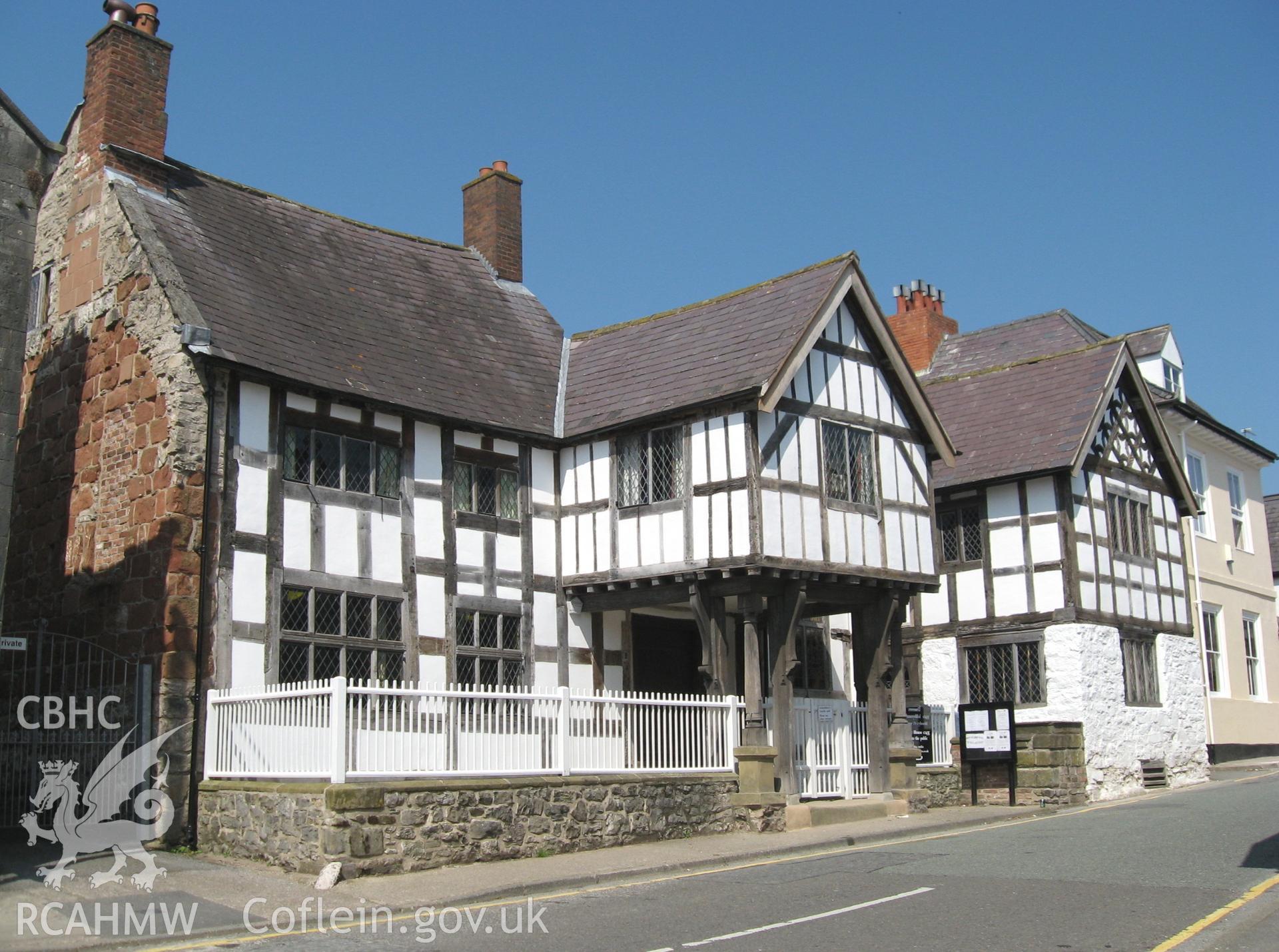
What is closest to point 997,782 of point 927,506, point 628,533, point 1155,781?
point 1155,781

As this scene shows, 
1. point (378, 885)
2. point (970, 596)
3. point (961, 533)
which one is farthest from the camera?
point (961, 533)

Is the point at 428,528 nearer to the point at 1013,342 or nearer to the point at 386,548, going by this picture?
the point at 386,548

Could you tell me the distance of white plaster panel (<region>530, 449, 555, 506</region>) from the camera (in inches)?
810

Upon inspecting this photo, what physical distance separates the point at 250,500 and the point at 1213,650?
23766 mm

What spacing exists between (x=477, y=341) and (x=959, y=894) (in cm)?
1323

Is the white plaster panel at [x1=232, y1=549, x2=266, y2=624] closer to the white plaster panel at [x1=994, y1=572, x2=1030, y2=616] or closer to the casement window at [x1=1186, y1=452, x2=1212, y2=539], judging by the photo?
the white plaster panel at [x1=994, y1=572, x2=1030, y2=616]

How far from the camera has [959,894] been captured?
11711 millimetres

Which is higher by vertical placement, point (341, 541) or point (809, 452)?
point (809, 452)

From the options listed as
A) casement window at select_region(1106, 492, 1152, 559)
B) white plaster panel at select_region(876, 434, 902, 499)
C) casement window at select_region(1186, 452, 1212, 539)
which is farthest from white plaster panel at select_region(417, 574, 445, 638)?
casement window at select_region(1186, 452, 1212, 539)

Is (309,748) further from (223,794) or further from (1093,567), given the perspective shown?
(1093,567)

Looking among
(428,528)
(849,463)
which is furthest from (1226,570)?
(428,528)

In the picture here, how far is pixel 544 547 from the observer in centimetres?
2045

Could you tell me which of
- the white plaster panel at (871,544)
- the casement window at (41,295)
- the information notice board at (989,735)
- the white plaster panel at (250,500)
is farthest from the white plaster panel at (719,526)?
the casement window at (41,295)

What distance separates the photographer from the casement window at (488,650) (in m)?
19.0
